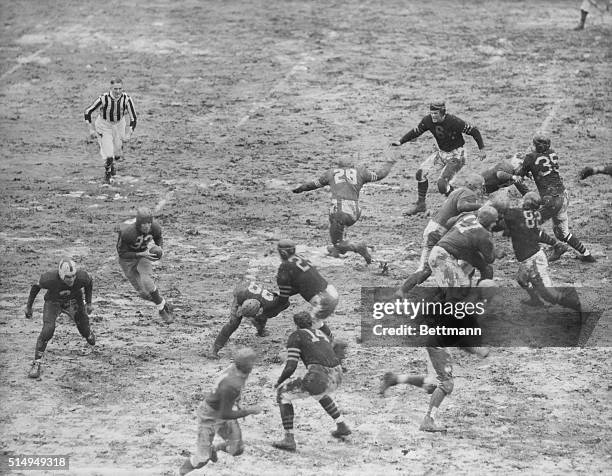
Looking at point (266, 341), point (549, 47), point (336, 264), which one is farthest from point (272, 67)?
point (266, 341)

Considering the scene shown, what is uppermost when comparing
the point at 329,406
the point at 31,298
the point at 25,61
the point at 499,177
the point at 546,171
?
the point at 25,61

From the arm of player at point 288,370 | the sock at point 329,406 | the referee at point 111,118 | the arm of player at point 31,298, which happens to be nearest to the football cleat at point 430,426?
the sock at point 329,406

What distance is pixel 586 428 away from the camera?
14.6 m

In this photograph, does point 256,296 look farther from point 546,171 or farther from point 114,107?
point 114,107

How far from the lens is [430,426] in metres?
14.5

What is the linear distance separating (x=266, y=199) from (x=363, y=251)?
13.1 feet

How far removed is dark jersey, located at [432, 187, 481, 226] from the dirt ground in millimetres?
1511

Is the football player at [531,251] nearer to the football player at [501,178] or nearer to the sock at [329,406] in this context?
the football player at [501,178]

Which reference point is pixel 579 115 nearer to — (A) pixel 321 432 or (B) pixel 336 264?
(B) pixel 336 264

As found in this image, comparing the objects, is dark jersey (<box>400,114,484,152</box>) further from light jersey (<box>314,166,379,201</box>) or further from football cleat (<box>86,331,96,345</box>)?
football cleat (<box>86,331,96,345</box>)

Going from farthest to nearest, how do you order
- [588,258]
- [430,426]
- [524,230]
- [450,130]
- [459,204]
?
1. [450,130]
2. [588,258]
3. [459,204]
4. [524,230]
5. [430,426]

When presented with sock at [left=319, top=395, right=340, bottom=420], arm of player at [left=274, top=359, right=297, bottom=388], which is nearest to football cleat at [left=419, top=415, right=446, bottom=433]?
sock at [left=319, top=395, right=340, bottom=420]

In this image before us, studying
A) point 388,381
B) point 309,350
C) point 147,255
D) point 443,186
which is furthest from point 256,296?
point 443,186

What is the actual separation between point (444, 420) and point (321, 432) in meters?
1.53
